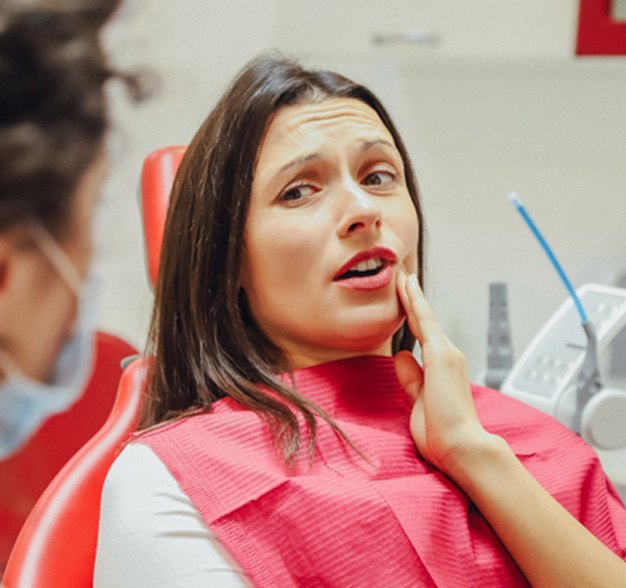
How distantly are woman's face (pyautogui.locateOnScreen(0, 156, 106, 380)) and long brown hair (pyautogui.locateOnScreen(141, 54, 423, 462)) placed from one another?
443mm

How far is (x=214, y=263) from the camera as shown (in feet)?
3.55

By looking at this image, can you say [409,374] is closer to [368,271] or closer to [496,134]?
[368,271]

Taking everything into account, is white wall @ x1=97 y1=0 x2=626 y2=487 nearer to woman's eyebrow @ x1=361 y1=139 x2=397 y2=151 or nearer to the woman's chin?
woman's eyebrow @ x1=361 y1=139 x2=397 y2=151

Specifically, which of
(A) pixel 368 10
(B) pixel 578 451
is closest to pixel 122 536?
(B) pixel 578 451

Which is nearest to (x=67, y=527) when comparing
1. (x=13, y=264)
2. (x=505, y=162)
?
(x=13, y=264)

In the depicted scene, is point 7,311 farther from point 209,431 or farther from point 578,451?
point 578,451

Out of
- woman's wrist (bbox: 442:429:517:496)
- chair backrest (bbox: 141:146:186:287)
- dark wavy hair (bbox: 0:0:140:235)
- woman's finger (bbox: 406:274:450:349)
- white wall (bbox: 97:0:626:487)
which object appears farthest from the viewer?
white wall (bbox: 97:0:626:487)

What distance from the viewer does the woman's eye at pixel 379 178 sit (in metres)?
1.12

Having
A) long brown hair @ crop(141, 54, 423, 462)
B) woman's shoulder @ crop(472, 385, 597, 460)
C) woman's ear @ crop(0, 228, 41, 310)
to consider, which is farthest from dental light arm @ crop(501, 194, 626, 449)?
woman's ear @ crop(0, 228, 41, 310)

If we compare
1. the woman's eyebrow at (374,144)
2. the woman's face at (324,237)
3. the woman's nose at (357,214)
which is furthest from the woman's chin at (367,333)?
the woman's eyebrow at (374,144)

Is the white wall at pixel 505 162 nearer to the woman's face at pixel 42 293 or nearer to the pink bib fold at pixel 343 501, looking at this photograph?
the pink bib fold at pixel 343 501

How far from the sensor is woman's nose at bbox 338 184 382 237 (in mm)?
1020

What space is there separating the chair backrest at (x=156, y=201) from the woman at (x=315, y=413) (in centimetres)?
8

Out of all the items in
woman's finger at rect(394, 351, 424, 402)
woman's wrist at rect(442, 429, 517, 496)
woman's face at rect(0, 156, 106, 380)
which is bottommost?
woman's wrist at rect(442, 429, 517, 496)
